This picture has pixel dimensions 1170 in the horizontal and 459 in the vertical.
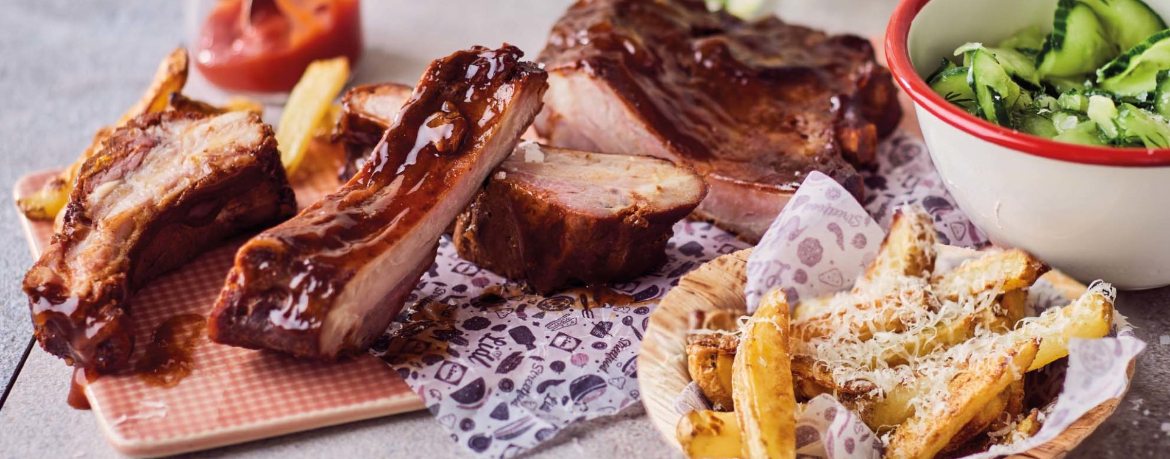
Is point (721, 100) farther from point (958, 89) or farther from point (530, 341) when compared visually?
point (530, 341)

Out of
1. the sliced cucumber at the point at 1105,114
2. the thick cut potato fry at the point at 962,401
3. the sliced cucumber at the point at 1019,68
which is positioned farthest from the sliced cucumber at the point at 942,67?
the thick cut potato fry at the point at 962,401

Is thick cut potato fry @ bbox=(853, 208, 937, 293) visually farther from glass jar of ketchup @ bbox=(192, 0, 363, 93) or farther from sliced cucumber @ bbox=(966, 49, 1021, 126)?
glass jar of ketchup @ bbox=(192, 0, 363, 93)

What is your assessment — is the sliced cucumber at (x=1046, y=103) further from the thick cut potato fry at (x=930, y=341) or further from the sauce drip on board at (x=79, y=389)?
the sauce drip on board at (x=79, y=389)

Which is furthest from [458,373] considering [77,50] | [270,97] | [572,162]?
[77,50]

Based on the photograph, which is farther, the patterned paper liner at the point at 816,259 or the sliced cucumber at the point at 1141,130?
the sliced cucumber at the point at 1141,130

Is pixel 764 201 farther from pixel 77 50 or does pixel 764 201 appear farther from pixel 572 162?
pixel 77 50

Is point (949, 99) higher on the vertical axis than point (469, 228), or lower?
higher
